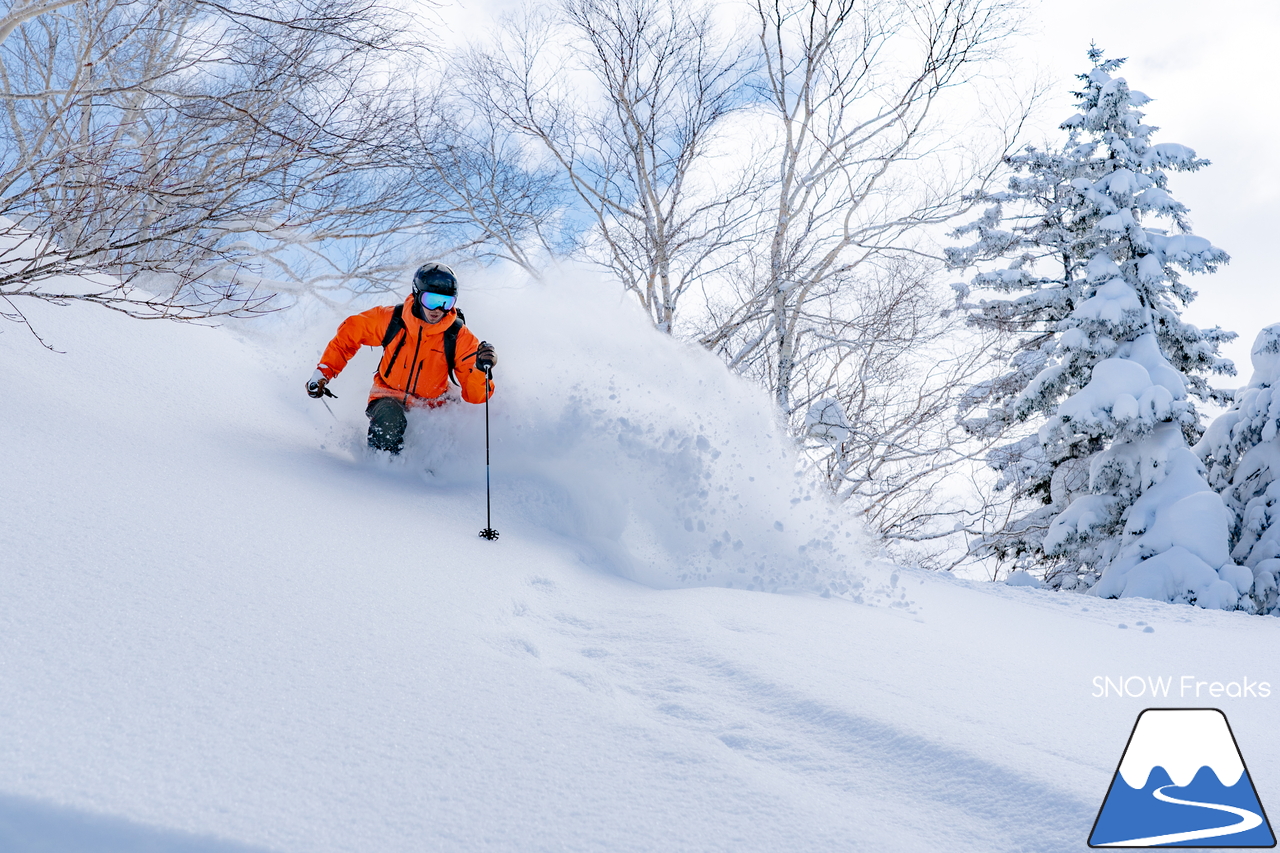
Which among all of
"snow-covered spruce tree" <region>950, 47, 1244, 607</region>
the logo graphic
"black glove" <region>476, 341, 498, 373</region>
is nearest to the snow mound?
"black glove" <region>476, 341, 498, 373</region>

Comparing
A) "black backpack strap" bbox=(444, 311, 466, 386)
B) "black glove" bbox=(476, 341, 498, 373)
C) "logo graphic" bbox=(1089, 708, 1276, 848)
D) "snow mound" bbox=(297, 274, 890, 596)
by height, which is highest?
"black backpack strap" bbox=(444, 311, 466, 386)

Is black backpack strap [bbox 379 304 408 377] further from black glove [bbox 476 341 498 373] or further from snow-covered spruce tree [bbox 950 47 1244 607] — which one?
snow-covered spruce tree [bbox 950 47 1244 607]

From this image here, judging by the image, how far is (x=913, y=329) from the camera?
10.9 meters

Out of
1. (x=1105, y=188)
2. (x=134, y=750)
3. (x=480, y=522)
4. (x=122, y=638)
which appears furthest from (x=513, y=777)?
(x=1105, y=188)

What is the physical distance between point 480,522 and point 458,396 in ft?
4.62

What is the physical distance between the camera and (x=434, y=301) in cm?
499

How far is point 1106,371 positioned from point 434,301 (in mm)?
8606

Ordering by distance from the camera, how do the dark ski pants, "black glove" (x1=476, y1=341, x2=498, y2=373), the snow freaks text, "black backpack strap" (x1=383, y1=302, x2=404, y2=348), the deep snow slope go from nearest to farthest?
the deep snow slope, the snow freaks text, "black glove" (x1=476, y1=341, x2=498, y2=373), the dark ski pants, "black backpack strap" (x1=383, y1=302, x2=404, y2=348)

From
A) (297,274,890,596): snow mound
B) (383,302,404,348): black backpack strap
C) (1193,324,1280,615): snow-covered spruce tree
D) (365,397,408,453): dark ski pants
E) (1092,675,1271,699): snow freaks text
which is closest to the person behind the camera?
(1092,675,1271,699): snow freaks text

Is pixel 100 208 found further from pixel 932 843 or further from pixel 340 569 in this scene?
pixel 932 843

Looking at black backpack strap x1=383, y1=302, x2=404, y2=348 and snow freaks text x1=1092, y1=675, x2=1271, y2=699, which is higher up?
black backpack strap x1=383, y1=302, x2=404, y2=348

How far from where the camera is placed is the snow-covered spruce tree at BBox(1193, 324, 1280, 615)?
8.48 metres

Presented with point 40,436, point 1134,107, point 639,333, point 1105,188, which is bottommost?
point 40,436

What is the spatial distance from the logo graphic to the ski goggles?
443cm
